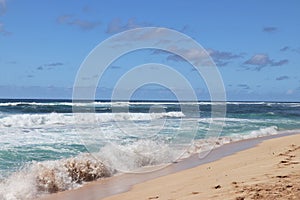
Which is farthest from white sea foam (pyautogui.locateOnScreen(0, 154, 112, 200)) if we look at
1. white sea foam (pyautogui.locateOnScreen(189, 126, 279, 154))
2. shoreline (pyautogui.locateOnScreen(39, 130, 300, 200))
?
white sea foam (pyautogui.locateOnScreen(189, 126, 279, 154))

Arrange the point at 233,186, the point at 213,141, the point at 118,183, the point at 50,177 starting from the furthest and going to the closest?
the point at 213,141 < the point at 118,183 < the point at 50,177 < the point at 233,186

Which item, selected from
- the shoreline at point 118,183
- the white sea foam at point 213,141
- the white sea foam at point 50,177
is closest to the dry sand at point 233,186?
the shoreline at point 118,183

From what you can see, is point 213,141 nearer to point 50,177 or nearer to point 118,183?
point 118,183

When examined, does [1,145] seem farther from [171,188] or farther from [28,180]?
[171,188]

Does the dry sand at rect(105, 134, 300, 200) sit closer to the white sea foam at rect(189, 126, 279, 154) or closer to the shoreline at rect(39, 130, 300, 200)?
the shoreline at rect(39, 130, 300, 200)

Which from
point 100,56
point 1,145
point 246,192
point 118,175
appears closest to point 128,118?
point 1,145

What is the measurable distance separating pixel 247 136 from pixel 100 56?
13.5 meters

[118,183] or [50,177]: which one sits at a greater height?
[50,177]

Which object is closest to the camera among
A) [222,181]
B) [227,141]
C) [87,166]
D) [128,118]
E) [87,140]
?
[222,181]

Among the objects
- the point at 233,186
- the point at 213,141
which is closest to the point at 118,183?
the point at 233,186

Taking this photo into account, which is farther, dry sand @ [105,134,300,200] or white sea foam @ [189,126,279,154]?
white sea foam @ [189,126,279,154]

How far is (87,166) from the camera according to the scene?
33.2 feet

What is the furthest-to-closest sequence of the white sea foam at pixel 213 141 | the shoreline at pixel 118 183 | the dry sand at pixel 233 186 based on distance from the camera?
1. the white sea foam at pixel 213 141
2. the shoreline at pixel 118 183
3. the dry sand at pixel 233 186

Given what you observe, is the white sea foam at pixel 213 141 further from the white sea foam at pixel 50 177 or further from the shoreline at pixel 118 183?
the white sea foam at pixel 50 177
